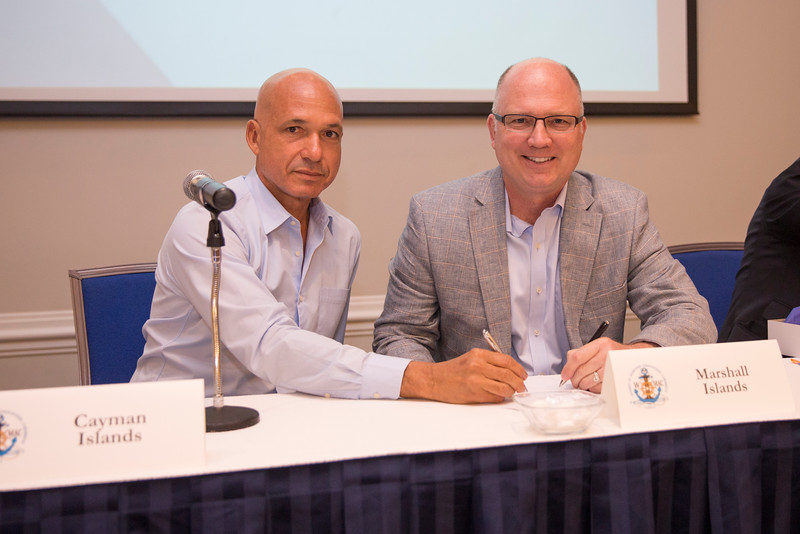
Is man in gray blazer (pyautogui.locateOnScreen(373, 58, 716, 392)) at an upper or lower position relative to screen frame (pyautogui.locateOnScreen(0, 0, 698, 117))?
lower

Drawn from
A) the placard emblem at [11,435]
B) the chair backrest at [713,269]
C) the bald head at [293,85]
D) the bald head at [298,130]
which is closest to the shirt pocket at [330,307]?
the bald head at [298,130]

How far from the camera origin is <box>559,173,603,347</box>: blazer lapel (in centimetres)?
172

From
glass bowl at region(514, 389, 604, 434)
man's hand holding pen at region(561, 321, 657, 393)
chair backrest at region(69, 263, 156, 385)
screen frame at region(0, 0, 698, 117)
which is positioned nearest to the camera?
glass bowl at region(514, 389, 604, 434)

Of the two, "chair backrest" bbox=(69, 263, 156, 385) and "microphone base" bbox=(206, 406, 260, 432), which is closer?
"microphone base" bbox=(206, 406, 260, 432)

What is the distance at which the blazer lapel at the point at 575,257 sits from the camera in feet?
5.64

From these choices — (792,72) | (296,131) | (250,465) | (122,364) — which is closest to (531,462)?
(250,465)

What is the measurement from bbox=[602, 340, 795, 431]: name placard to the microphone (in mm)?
638

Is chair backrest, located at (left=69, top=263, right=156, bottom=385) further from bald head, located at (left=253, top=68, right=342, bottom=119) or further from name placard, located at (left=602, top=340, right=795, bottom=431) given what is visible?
name placard, located at (left=602, top=340, right=795, bottom=431)

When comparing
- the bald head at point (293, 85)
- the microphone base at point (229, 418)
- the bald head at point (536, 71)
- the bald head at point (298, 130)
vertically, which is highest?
the bald head at point (536, 71)

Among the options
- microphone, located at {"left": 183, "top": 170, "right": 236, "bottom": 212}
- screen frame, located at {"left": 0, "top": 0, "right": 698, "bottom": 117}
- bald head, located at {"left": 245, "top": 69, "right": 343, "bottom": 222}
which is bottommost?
microphone, located at {"left": 183, "top": 170, "right": 236, "bottom": 212}

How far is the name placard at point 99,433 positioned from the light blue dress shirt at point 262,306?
0.38 meters

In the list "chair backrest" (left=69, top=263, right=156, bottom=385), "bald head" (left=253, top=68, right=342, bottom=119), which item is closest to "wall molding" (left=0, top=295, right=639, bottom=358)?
"chair backrest" (left=69, top=263, right=156, bottom=385)

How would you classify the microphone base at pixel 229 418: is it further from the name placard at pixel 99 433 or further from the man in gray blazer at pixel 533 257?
the man in gray blazer at pixel 533 257

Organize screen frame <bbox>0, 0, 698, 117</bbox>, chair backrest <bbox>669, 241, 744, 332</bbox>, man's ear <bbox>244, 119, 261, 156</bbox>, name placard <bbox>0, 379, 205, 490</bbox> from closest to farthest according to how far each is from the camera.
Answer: name placard <bbox>0, 379, 205, 490</bbox> < man's ear <bbox>244, 119, 261, 156</bbox> < chair backrest <bbox>669, 241, 744, 332</bbox> < screen frame <bbox>0, 0, 698, 117</bbox>
